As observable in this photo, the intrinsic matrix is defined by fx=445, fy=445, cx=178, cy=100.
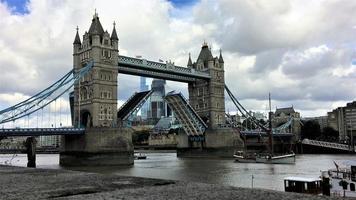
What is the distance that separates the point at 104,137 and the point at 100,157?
2938 mm

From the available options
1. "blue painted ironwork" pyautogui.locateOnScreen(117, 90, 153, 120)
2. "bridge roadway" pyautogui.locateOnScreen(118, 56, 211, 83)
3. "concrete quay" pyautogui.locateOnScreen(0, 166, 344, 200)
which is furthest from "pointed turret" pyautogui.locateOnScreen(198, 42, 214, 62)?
"concrete quay" pyautogui.locateOnScreen(0, 166, 344, 200)

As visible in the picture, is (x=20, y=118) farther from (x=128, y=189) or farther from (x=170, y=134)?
(x=170, y=134)

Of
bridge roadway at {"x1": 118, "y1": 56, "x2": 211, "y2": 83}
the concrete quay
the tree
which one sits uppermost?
bridge roadway at {"x1": 118, "y1": 56, "x2": 211, "y2": 83}

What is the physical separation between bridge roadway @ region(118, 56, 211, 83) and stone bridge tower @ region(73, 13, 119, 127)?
3.30 metres

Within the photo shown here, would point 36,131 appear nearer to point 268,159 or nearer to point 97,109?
point 97,109

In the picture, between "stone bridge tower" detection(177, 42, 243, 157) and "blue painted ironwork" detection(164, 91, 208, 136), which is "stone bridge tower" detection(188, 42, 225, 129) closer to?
"stone bridge tower" detection(177, 42, 243, 157)

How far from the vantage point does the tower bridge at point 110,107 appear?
6288cm

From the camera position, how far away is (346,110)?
162500 mm

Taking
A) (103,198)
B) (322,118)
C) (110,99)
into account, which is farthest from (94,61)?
(322,118)

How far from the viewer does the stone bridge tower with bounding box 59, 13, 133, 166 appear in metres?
62.4

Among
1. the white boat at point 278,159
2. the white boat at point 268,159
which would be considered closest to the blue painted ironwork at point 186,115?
the white boat at point 268,159

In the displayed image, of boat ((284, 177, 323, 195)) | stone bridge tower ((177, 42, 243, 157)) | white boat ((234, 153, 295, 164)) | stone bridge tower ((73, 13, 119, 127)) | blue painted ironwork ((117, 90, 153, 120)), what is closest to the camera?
boat ((284, 177, 323, 195))

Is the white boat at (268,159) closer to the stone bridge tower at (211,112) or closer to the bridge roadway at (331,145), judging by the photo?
the stone bridge tower at (211,112)

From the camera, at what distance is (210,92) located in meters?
89.9
